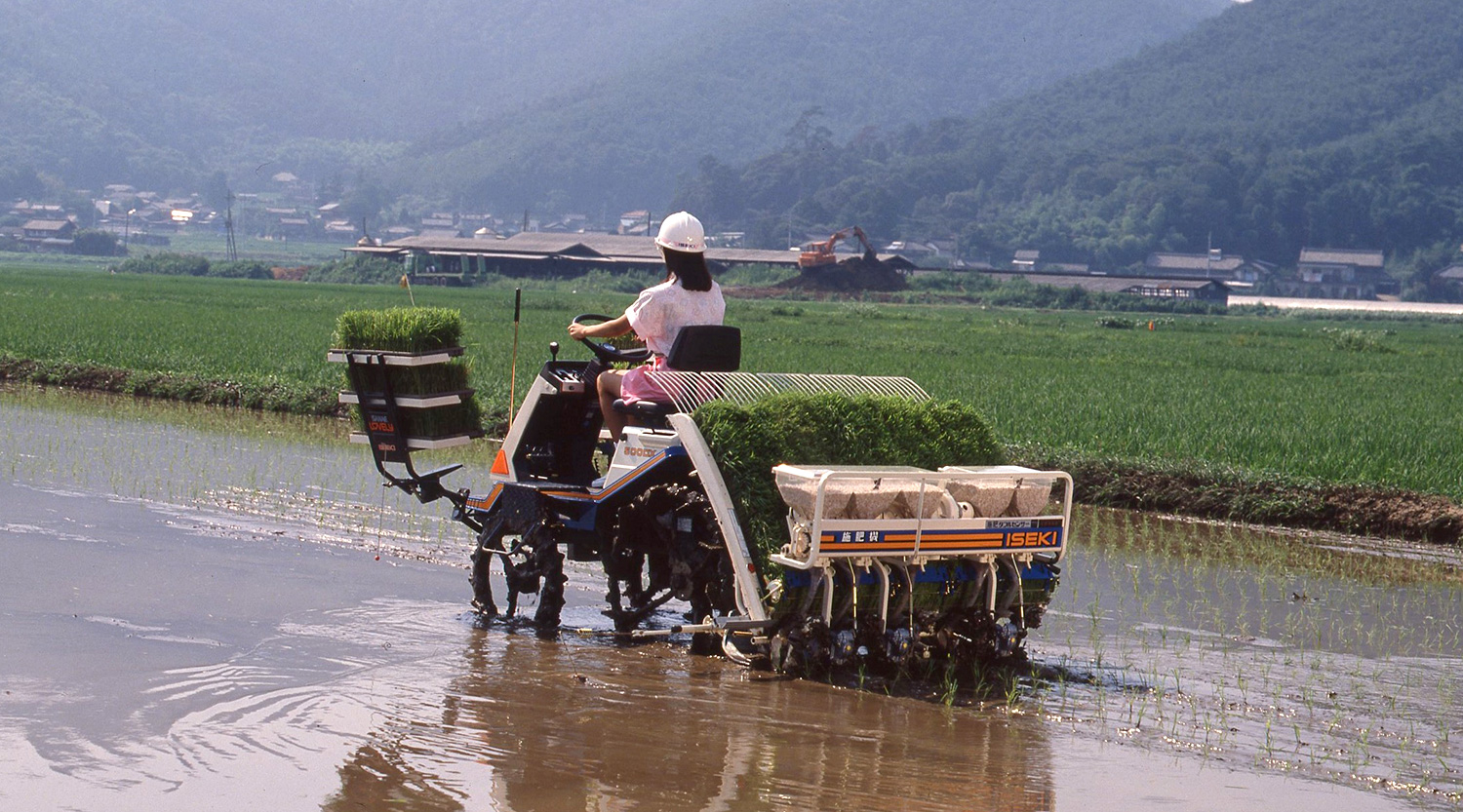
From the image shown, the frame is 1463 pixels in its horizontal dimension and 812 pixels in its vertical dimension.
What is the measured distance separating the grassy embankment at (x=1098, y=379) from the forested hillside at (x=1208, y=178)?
9271 cm

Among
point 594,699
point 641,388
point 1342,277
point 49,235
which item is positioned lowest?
point 594,699

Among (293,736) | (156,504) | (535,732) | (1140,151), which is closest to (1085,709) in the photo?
(535,732)

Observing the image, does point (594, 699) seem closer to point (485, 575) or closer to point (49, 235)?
point (485, 575)

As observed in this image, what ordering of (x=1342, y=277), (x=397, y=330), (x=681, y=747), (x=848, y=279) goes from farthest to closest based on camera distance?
(x=1342, y=277) → (x=848, y=279) → (x=397, y=330) → (x=681, y=747)

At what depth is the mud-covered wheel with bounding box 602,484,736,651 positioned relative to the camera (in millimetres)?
7555

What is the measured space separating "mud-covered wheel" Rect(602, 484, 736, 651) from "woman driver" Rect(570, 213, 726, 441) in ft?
1.36

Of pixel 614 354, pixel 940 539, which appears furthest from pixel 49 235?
pixel 940 539

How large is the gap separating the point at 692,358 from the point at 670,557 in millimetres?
945

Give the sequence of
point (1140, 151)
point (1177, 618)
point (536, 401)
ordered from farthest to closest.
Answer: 1. point (1140, 151)
2. point (1177, 618)
3. point (536, 401)

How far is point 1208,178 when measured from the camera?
143875 mm

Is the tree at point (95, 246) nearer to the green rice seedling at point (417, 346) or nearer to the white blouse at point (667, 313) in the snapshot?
the green rice seedling at point (417, 346)

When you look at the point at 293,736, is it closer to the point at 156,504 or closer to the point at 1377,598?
the point at 156,504

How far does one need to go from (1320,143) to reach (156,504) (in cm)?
17698

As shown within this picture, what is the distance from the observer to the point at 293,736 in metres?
6.11
